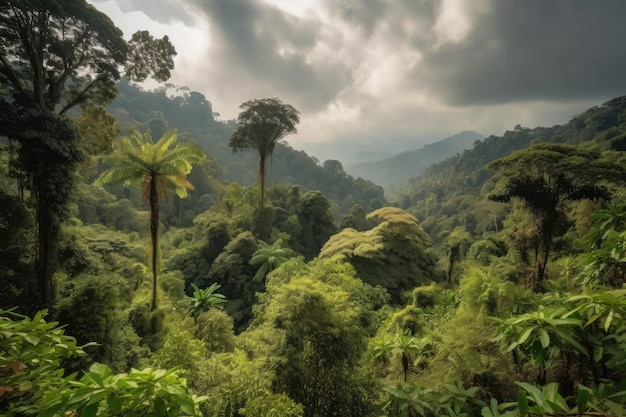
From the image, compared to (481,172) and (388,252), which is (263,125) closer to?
(388,252)

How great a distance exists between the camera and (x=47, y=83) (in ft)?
25.9

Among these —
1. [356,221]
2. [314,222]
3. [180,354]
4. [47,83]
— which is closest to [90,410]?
[180,354]

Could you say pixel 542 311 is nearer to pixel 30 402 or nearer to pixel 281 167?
pixel 30 402

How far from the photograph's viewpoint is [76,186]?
7738 mm

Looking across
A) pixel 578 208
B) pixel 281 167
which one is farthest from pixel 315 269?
pixel 281 167

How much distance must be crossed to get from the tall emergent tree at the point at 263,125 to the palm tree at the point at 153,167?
924cm

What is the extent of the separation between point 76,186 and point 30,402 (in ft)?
27.0

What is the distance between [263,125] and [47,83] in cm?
1266

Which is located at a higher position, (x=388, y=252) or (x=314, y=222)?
(x=314, y=222)

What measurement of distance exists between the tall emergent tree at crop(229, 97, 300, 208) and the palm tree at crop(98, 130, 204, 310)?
30.3 ft

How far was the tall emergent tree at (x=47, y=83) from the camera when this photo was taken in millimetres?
6480

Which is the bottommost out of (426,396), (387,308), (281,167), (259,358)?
(387,308)

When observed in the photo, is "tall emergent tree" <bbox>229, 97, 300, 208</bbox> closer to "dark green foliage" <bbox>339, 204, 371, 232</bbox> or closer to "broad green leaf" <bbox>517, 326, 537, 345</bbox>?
"dark green foliage" <bbox>339, 204, 371, 232</bbox>

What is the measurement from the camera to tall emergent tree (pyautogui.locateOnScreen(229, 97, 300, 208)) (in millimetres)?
19656
